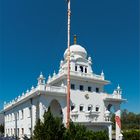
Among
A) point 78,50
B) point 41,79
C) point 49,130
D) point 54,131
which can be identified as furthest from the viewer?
point 78,50

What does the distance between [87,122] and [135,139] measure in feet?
21.0

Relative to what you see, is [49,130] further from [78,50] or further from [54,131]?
[78,50]

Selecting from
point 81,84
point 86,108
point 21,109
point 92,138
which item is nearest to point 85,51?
point 81,84

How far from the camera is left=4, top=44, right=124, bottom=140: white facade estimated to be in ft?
110

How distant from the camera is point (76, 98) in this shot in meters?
35.8

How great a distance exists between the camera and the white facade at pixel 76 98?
33.5 metres

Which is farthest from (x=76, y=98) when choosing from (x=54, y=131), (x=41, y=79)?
(x=54, y=131)

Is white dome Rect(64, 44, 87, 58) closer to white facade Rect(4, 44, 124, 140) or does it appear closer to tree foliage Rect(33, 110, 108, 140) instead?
white facade Rect(4, 44, 124, 140)

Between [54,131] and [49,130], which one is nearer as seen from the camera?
[49,130]

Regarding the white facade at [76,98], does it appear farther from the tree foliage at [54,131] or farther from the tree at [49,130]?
the tree at [49,130]

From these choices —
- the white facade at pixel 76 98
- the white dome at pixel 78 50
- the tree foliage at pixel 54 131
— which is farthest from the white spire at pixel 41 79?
the tree foliage at pixel 54 131

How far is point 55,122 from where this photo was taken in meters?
18.5

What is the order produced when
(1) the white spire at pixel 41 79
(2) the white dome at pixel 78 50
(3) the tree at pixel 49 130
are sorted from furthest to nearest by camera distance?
(2) the white dome at pixel 78 50 < (1) the white spire at pixel 41 79 < (3) the tree at pixel 49 130

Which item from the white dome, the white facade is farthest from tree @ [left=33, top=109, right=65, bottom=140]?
the white dome
